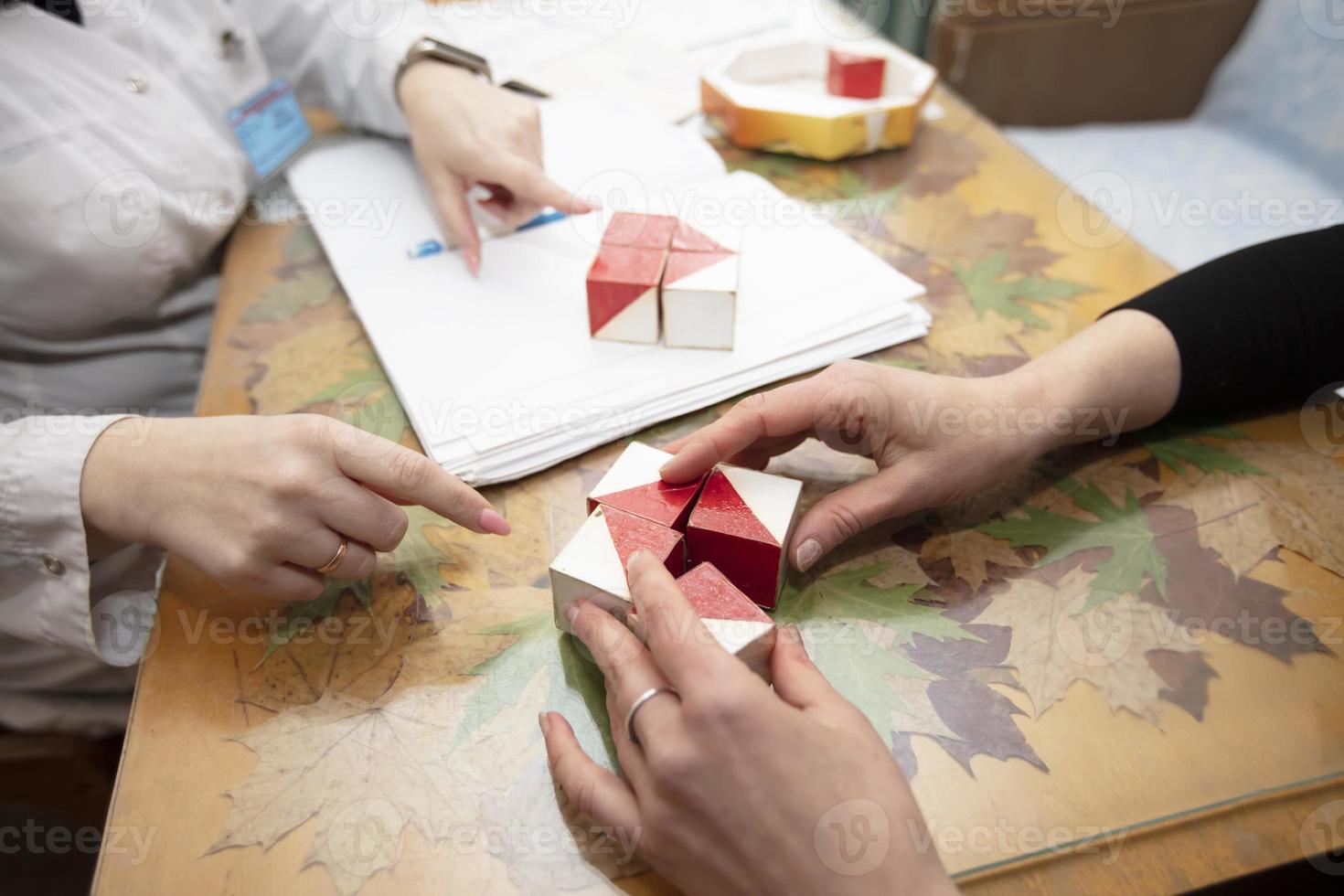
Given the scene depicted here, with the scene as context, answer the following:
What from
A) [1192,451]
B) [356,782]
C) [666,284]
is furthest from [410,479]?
[1192,451]

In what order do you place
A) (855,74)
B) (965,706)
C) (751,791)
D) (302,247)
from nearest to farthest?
(751,791) < (965,706) < (302,247) < (855,74)

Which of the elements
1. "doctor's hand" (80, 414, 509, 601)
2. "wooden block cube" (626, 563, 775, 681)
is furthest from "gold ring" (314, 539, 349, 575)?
"wooden block cube" (626, 563, 775, 681)

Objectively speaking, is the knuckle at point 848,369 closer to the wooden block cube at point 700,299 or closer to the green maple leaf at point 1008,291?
the wooden block cube at point 700,299

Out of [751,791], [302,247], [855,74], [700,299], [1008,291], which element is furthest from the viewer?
[855,74]

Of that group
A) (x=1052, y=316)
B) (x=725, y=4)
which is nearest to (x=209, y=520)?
(x=1052, y=316)

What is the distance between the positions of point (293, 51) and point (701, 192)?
0.67 metres

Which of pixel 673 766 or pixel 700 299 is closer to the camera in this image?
pixel 673 766

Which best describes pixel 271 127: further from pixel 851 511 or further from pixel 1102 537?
pixel 1102 537

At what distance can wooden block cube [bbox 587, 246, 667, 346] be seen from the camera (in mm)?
773

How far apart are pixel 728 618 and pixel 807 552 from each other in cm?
12

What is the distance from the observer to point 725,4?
152 centimetres

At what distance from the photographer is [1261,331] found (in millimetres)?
721

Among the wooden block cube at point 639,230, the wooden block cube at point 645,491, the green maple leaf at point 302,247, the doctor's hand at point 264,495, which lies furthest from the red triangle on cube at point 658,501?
the green maple leaf at point 302,247

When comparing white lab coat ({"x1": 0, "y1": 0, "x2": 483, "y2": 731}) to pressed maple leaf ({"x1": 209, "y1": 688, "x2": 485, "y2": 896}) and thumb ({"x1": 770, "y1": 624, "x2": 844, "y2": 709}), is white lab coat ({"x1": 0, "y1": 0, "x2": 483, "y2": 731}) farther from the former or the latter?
thumb ({"x1": 770, "y1": 624, "x2": 844, "y2": 709})
